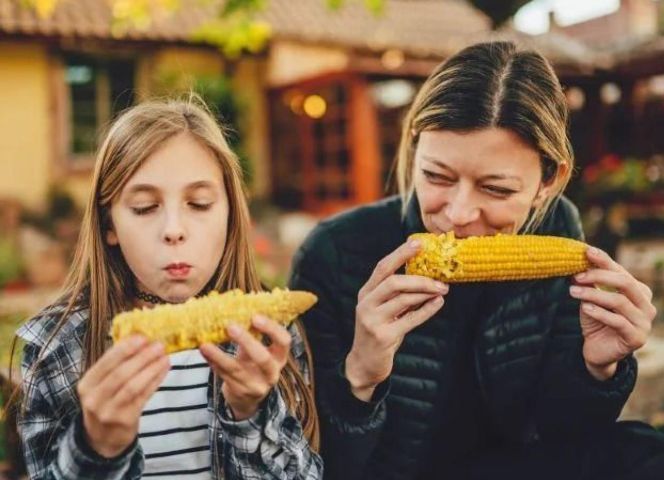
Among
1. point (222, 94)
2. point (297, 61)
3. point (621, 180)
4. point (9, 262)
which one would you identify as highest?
point (297, 61)

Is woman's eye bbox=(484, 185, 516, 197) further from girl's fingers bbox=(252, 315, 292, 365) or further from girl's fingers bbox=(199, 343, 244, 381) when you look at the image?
girl's fingers bbox=(199, 343, 244, 381)

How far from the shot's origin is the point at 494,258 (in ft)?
6.98

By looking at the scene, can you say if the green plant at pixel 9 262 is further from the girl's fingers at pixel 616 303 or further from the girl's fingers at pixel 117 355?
the girl's fingers at pixel 616 303

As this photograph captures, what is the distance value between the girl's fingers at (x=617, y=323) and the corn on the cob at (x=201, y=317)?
867 mm

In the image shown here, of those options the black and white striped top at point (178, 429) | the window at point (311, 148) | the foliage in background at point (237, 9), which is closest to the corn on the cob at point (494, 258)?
the black and white striped top at point (178, 429)

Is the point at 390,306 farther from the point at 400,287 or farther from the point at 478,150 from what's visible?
the point at 478,150

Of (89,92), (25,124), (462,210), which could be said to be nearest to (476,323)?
(462,210)

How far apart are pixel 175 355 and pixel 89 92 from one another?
38.1ft

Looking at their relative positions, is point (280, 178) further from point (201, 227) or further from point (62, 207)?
point (201, 227)

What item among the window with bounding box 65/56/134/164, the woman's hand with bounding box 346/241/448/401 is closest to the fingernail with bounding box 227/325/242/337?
the woman's hand with bounding box 346/241/448/401

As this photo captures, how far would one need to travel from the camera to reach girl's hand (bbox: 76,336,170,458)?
5.01ft

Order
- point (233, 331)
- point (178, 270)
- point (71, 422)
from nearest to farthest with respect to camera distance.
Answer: point (233, 331) → point (71, 422) → point (178, 270)

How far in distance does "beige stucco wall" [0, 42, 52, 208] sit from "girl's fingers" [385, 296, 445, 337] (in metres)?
11.0

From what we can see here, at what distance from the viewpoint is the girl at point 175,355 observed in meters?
1.77
